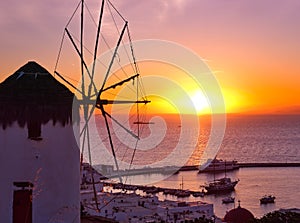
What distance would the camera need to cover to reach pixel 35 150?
281 inches

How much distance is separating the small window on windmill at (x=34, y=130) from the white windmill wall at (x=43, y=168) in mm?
56

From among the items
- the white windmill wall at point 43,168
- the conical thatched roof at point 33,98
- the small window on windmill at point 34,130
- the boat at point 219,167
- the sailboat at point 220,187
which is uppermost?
the boat at point 219,167

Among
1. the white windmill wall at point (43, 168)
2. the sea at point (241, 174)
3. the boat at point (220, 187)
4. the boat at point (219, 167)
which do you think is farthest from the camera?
the boat at point (219, 167)

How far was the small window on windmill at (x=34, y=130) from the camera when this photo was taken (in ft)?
23.4

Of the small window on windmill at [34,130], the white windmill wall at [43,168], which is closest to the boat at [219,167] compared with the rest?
the white windmill wall at [43,168]

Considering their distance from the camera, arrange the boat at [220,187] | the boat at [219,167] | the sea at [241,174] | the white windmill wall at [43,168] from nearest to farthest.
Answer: the white windmill wall at [43,168]
the sea at [241,174]
the boat at [220,187]
the boat at [219,167]

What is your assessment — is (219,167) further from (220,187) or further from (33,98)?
(33,98)

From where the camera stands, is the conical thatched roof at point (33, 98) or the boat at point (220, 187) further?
the boat at point (220, 187)

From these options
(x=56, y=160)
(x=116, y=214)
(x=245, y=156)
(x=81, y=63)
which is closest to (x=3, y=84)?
(x=56, y=160)

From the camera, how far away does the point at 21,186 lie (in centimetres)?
717

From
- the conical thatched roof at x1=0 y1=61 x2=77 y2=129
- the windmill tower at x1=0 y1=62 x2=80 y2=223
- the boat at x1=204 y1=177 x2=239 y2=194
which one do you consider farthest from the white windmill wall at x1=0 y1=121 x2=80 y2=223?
the boat at x1=204 y1=177 x2=239 y2=194

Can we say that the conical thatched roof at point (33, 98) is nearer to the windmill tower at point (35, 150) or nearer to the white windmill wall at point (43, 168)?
the windmill tower at point (35, 150)

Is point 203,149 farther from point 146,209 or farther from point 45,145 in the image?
point 45,145

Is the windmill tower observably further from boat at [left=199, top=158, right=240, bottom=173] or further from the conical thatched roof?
boat at [left=199, top=158, right=240, bottom=173]
